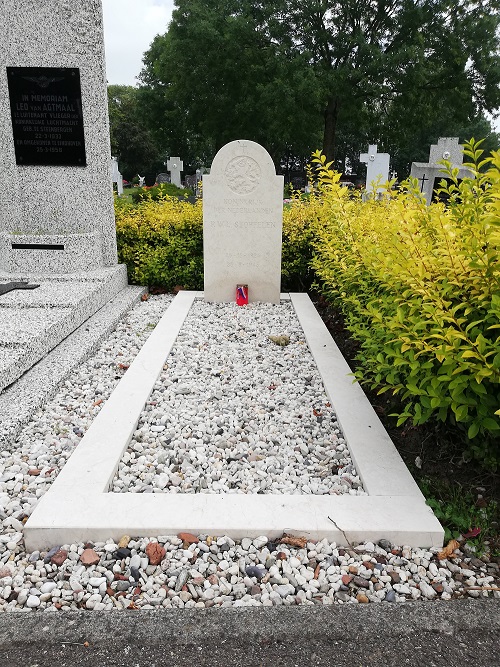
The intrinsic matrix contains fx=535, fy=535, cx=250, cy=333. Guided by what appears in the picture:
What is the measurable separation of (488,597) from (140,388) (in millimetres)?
2422

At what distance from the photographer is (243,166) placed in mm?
5973

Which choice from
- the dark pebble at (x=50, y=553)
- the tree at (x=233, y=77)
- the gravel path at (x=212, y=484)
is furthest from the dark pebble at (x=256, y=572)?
the tree at (x=233, y=77)

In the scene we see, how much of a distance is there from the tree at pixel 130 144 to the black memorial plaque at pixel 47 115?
43.2 metres

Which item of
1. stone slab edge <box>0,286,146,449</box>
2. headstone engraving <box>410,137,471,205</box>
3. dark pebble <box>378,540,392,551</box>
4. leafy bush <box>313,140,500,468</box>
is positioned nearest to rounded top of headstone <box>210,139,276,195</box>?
stone slab edge <box>0,286,146,449</box>

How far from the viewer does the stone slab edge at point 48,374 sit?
10.4 feet

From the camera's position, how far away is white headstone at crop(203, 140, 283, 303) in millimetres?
5984

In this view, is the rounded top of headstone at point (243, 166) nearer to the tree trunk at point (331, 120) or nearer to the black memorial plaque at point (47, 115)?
the black memorial plaque at point (47, 115)

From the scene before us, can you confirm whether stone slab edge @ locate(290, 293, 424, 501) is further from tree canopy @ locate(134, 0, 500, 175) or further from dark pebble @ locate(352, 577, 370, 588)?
tree canopy @ locate(134, 0, 500, 175)

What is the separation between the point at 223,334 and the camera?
202 inches

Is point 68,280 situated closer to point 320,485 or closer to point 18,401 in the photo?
point 18,401

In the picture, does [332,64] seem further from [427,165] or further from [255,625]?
[255,625]

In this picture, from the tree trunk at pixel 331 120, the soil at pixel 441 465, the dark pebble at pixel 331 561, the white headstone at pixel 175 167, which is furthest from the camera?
the white headstone at pixel 175 167

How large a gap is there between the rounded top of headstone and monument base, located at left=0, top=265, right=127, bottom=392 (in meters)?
1.79

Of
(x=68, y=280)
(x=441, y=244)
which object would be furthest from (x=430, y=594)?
(x=68, y=280)
